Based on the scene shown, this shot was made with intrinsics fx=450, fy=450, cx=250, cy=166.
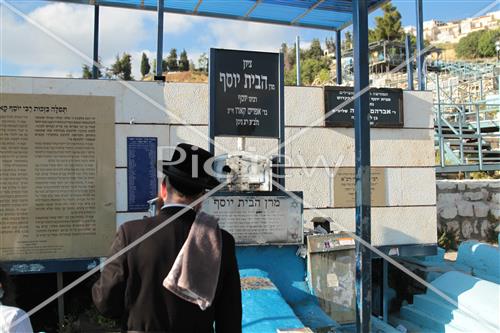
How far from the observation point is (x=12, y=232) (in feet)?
17.6

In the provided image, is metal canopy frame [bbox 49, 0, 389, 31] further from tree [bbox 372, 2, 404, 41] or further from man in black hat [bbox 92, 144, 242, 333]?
tree [bbox 372, 2, 404, 41]

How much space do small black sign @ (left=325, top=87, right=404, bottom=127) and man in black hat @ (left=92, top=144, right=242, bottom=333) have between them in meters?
4.60

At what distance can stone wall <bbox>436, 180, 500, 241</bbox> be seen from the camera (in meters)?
11.0

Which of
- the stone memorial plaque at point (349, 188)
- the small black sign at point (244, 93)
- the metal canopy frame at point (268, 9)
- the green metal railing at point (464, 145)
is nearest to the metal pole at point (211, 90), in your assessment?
the small black sign at point (244, 93)

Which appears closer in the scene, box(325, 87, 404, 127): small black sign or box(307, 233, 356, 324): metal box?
box(307, 233, 356, 324): metal box

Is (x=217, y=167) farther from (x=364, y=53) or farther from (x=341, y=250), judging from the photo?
(x=364, y=53)

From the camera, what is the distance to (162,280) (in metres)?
2.07

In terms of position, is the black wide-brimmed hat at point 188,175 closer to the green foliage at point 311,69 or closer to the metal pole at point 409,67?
the metal pole at point 409,67

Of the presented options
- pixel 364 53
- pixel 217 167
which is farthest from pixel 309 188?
pixel 364 53

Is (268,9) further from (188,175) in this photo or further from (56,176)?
(188,175)

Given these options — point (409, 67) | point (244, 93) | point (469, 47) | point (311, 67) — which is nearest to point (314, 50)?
point (311, 67)

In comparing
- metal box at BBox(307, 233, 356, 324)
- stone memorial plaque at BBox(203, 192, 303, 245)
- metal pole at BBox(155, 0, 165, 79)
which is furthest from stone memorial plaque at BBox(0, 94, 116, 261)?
metal box at BBox(307, 233, 356, 324)

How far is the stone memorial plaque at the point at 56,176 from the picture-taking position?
5.38 meters

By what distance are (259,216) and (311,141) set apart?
174 cm
